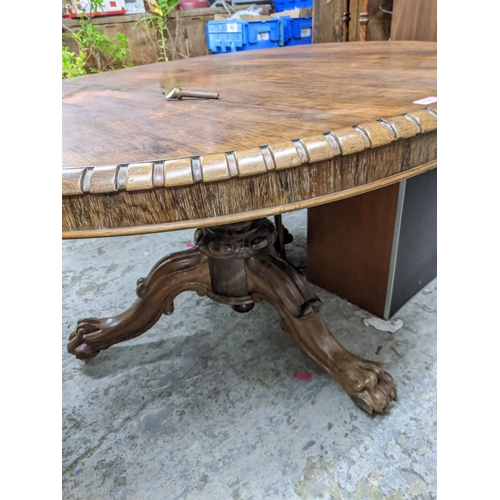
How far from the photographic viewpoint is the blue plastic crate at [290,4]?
2871 millimetres

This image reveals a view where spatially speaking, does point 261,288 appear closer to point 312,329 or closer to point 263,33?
point 312,329

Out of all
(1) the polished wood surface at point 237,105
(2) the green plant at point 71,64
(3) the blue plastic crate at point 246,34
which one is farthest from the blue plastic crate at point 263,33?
(1) the polished wood surface at point 237,105

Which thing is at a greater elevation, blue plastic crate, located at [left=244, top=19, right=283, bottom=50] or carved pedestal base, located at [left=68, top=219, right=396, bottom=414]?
blue plastic crate, located at [left=244, top=19, right=283, bottom=50]

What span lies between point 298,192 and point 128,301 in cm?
108

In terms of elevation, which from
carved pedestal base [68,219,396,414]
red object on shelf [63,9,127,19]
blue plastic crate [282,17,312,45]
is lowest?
carved pedestal base [68,219,396,414]

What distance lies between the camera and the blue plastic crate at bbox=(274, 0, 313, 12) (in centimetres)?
287

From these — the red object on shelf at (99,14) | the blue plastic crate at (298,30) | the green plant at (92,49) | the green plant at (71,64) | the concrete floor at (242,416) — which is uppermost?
the red object on shelf at (99,14)

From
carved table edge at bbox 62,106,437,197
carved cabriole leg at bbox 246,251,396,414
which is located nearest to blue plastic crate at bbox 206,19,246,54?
carved cabriole leg at bbox 246,251,396,414

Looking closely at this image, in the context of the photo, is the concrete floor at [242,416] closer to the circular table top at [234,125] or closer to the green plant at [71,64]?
the circular table top at [234,125]

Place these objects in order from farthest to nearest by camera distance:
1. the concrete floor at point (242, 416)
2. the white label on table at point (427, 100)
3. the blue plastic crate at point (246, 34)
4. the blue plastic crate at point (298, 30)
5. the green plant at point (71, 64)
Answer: the blue plastic crate at point (298, 30) < the blue plastic crate at point (246, 34) < the green plant at point (71, 64) < the concrete floor at point (242, 416) < the white label on table at point (427, 100)

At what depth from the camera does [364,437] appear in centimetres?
81

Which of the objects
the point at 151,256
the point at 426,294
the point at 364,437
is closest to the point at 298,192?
the point at 364,437

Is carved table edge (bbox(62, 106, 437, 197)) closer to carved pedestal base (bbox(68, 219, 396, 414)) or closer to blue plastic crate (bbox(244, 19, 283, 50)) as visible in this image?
carved pedestal base (bbox(68, 219, 396, 414))

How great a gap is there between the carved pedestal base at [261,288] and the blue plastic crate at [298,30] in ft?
7.37
